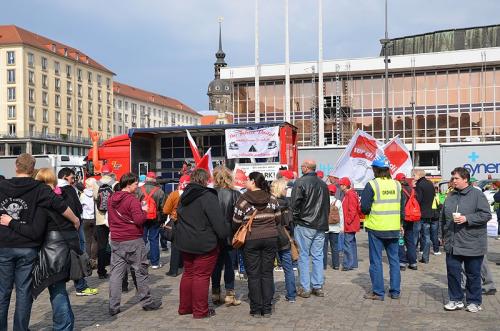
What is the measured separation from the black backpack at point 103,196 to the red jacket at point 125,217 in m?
2.20

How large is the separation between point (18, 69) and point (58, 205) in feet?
270

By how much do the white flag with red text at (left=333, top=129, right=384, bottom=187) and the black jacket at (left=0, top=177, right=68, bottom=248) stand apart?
6900 millimetres

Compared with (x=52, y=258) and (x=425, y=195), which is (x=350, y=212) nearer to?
(x=425, y=195)

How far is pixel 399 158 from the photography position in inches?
470

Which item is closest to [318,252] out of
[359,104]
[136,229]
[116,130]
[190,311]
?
[190,311]

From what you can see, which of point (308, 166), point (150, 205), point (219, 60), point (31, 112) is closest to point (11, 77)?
point (31, 112)

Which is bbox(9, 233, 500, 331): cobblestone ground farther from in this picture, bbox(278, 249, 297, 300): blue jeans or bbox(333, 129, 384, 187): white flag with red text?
bbox(333, 129, 384, 187): white flag with red text

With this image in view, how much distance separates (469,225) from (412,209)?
343cm

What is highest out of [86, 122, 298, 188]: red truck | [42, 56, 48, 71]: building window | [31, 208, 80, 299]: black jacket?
[42, 56, 48, 71]: building window

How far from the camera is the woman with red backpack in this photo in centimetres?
1000

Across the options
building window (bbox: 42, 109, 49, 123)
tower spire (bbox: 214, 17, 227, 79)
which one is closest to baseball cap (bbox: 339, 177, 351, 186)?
building window (bbox: 42, 109, 49, 123)

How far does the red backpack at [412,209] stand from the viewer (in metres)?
9.90

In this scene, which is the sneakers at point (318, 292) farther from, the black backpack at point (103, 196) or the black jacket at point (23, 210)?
the black jacket at point (23, 210)

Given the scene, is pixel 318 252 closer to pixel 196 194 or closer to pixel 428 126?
pixel 196 194
